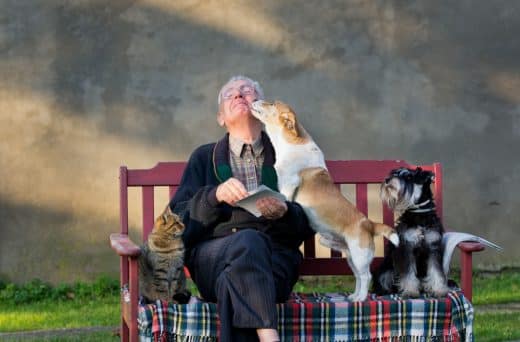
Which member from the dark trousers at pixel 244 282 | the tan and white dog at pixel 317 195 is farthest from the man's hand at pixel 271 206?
the tan and white dog at pixel 317 195

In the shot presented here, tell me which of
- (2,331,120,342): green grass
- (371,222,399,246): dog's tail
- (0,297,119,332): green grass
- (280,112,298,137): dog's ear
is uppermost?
(280,112,298,137): dog's ear

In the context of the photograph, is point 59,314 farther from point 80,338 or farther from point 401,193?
point 401,193

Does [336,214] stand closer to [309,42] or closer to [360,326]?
[360,326]

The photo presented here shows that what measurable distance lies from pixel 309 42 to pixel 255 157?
2.61m

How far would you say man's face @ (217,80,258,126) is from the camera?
4801 millimetres

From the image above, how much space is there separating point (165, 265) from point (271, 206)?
1.80 feet

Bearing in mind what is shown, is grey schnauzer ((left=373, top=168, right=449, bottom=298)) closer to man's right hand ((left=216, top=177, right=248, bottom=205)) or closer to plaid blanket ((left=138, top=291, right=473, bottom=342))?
plaid blanket ((left=138, top=291, right=473, bottom=342))

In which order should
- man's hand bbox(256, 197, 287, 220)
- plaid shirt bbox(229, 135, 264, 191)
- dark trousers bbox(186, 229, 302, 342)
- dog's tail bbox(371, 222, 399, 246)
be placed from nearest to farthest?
dark trousers bbox(186, 229, 302, 342), man's hand bbox(256, 197, 287, 220), dog's tail bbox(371, 222, 399, 246), plaid shirt bbox(229, 135, 264, 191)

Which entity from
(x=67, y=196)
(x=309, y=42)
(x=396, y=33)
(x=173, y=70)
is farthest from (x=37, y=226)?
(x=396, y=33)

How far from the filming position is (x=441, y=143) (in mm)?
7355

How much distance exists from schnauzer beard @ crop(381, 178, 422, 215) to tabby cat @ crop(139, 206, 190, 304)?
3.20 feet

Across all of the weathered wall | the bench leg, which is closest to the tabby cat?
the bench leg

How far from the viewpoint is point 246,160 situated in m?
4.78

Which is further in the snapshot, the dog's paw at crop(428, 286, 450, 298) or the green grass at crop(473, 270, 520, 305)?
the green grass at crop(473, 270, 520, 305)
